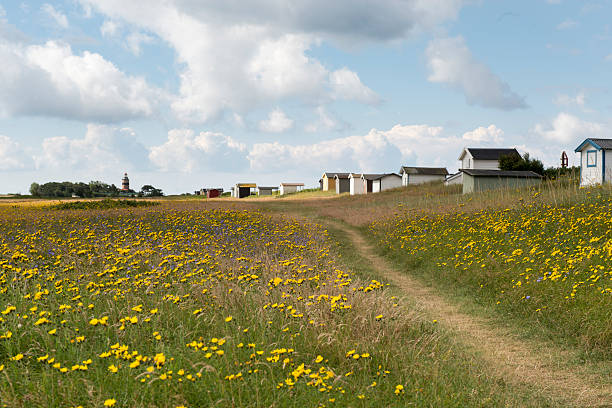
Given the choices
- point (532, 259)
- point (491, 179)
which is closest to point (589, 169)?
point (491, 179)

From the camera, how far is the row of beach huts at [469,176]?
3067 centimetres

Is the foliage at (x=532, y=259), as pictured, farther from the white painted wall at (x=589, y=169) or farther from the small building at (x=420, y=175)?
the small building at (x=420, y=175)

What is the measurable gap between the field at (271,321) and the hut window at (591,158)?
67.1 ft

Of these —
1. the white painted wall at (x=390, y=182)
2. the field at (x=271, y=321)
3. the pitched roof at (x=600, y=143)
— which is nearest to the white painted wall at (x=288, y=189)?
the white painted wall at (x=390, y=182)

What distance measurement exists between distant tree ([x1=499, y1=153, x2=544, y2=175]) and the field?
4533cm

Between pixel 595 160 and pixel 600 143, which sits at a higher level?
pixel 600 143

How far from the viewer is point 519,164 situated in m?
55.5

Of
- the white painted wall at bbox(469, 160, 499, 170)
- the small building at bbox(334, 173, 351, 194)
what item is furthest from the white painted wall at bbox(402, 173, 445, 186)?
the small building at bbox(334, 173, 351, 194)

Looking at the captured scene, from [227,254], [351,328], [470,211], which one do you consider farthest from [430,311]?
[470,211]

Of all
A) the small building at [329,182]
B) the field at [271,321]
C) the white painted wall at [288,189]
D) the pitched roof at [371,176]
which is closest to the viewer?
the field at [271,321]

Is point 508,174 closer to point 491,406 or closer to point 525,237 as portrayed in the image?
point 525,237

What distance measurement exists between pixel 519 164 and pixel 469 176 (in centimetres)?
1592

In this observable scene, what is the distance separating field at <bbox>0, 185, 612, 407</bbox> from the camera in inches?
173

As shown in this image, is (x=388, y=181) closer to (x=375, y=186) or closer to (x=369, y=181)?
(x=375, y=186)
